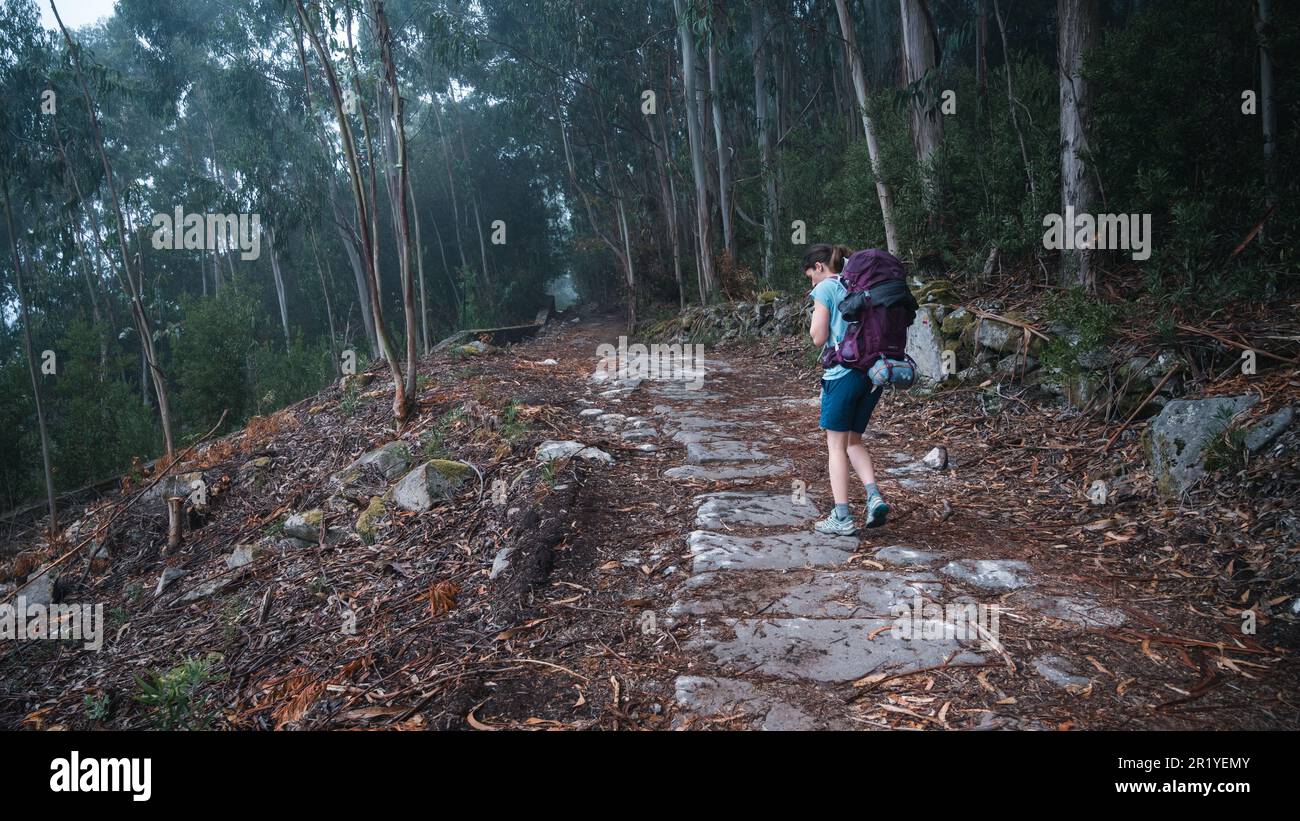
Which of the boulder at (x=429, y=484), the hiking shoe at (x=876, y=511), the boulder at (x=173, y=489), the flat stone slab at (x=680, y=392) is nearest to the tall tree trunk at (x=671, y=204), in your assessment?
the flat stone slab at (x=680, y=392)

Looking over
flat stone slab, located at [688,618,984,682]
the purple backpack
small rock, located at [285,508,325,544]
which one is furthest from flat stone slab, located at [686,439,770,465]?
small rock, located at [285,508,325,544]

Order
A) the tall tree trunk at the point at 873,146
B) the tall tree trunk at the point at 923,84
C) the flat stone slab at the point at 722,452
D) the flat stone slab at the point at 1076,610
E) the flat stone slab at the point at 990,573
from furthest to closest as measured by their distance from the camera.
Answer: the tall tree trunk at the point at 873,146 < the tall tree trunk at the point at 923,84 < the flat stone slab at the point at 722,452 < the flat stone slab at the point at 990,573 < the flat stone slab at the point at 1076,610

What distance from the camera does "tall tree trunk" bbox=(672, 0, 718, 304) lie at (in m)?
12.9

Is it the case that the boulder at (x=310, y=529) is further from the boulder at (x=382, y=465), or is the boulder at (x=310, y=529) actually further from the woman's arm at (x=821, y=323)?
the woman's arm at (x=821, y=323)

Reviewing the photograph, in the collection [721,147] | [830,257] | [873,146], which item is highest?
[721,147]

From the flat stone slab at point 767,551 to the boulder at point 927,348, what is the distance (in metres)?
3.01

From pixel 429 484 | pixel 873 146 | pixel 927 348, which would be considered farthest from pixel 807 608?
pixel 873 146

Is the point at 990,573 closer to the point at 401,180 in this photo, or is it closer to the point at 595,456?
the point at 595,456

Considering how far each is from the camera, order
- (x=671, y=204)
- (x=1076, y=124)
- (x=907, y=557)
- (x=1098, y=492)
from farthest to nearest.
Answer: (x=671, y=204)
(x=1076, y=124)
(x=1098, y=492)
(x=907, y=557)

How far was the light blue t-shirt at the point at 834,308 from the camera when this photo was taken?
11.4ft

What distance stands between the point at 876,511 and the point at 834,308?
1.05 m

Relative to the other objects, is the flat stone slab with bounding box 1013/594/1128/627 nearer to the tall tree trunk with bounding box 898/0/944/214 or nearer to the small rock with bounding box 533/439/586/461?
the small rock with bounding box 533/439/586/461

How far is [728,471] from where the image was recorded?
4543 millimetres

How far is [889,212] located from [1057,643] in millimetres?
6202
